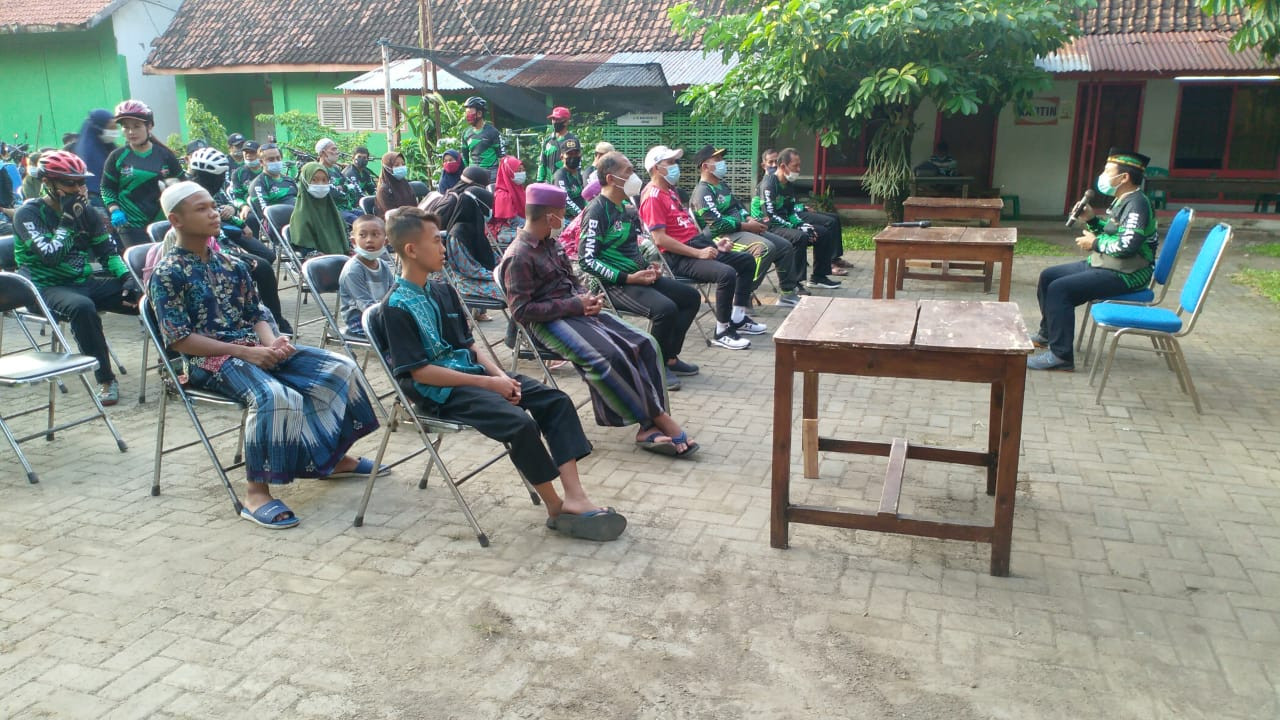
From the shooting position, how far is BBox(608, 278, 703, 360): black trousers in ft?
19.1

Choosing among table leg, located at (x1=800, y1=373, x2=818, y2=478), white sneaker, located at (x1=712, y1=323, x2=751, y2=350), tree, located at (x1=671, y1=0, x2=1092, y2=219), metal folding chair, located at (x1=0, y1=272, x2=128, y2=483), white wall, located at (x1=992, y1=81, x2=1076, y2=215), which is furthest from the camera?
white wall, located at (x1=992, y1=81, x2=1076, y2=215)

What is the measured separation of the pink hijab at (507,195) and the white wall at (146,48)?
15014 mm

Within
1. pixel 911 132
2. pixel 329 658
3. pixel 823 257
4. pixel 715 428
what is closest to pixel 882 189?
pixel 911 132

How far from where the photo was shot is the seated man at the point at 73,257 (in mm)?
5496

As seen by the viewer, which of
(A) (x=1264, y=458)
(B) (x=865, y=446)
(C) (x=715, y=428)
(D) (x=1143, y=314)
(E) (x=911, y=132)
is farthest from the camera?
(E) (x=911, y=132)

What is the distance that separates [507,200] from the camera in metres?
7.93

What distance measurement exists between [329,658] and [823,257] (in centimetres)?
752

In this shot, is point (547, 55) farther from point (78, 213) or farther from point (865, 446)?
point (865, 446)

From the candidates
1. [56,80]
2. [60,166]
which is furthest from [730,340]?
[56,80]

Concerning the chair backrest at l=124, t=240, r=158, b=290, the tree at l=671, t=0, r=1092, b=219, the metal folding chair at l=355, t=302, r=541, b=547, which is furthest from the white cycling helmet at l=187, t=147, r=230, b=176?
the tree at l=671, t=0, r=1092, b=219

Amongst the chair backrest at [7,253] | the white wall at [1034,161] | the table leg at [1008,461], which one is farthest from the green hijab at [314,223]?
the white wall at [1034,161]

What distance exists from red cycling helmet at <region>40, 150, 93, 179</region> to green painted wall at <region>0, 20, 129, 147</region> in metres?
16.0

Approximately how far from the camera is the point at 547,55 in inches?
642

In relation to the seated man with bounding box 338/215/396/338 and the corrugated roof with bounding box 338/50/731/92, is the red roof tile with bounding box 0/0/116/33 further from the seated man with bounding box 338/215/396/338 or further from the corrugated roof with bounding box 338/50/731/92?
the seated man with bounding box 338/215/396/338
